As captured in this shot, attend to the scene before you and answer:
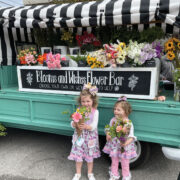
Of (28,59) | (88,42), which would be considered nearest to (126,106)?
(88,42)

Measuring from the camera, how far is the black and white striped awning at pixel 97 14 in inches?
91.7

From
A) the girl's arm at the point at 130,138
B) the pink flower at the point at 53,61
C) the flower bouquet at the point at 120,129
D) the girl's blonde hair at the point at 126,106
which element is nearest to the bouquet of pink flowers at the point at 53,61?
the pink flower at the point at 53,61

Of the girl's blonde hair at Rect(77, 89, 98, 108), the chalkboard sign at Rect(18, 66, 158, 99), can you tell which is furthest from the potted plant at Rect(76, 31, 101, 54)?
the girl's blonde hair at Rect(77, 89, 98, 108)

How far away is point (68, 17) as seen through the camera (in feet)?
9.20

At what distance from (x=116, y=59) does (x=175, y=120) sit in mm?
1097

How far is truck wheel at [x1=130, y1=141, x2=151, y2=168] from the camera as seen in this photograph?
2742 millimetres

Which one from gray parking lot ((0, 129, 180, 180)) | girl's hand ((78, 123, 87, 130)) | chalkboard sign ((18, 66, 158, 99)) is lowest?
gray parking lot ((0, 129, 180, 180))

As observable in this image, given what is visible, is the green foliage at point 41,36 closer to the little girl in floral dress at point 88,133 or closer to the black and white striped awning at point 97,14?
the black and white striped awning at point 97,14

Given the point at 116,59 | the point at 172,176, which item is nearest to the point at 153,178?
the point at 172,176

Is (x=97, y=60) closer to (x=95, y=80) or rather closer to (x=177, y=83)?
(x=95, y=80)

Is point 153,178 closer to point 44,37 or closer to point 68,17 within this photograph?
point 68,17

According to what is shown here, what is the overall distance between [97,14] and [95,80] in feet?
3.09

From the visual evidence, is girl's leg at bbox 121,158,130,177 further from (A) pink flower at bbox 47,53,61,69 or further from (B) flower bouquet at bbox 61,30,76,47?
(B) flower bouquet at bbox 61,30,76,47

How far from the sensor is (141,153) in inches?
109
